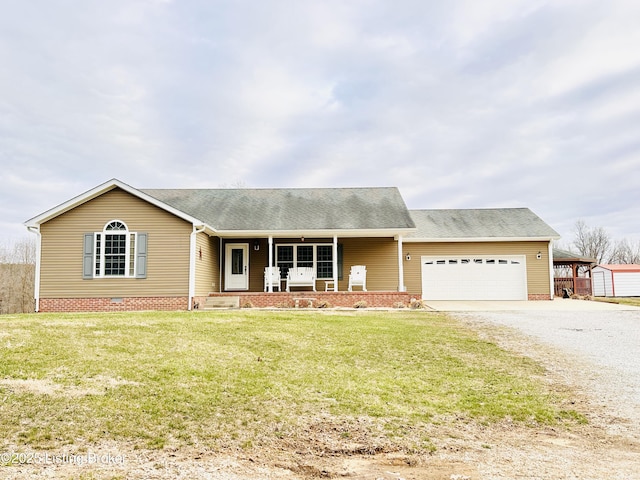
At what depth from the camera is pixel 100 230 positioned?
14594 millimetres

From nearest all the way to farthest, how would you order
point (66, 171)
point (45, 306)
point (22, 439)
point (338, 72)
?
point (22, 439)
point (45, 306)
point (338, 72)
point (66, 171)

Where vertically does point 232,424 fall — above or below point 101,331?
below

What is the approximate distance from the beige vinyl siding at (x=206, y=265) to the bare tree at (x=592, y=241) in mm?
49266

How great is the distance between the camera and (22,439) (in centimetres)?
380

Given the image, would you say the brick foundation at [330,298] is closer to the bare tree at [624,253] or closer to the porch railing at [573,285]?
the porch railing at [573,285]

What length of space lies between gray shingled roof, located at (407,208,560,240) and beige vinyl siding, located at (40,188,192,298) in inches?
389

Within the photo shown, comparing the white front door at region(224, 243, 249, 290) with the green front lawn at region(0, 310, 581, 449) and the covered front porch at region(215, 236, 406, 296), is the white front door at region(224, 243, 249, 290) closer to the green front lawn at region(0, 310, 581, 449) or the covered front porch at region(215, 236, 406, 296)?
the covered front porch at region(215, 236, 406, 296)

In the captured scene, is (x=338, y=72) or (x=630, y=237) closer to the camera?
(x=338, y=72)

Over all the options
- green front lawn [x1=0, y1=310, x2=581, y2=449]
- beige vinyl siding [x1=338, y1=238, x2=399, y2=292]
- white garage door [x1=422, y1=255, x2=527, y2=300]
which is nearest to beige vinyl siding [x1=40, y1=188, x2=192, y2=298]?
green front lawn [x1=0, y1=310, x2=581, y2=449]

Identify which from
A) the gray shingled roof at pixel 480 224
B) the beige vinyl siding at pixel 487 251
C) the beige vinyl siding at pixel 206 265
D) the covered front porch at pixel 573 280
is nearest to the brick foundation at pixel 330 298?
the beige vinyl siding at pixel 206 265

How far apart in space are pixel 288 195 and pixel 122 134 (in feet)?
31.3

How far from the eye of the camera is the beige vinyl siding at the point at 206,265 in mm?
15412

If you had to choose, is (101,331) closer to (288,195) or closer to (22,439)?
(22,439)

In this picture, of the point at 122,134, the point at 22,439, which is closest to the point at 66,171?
the point at 122,134
